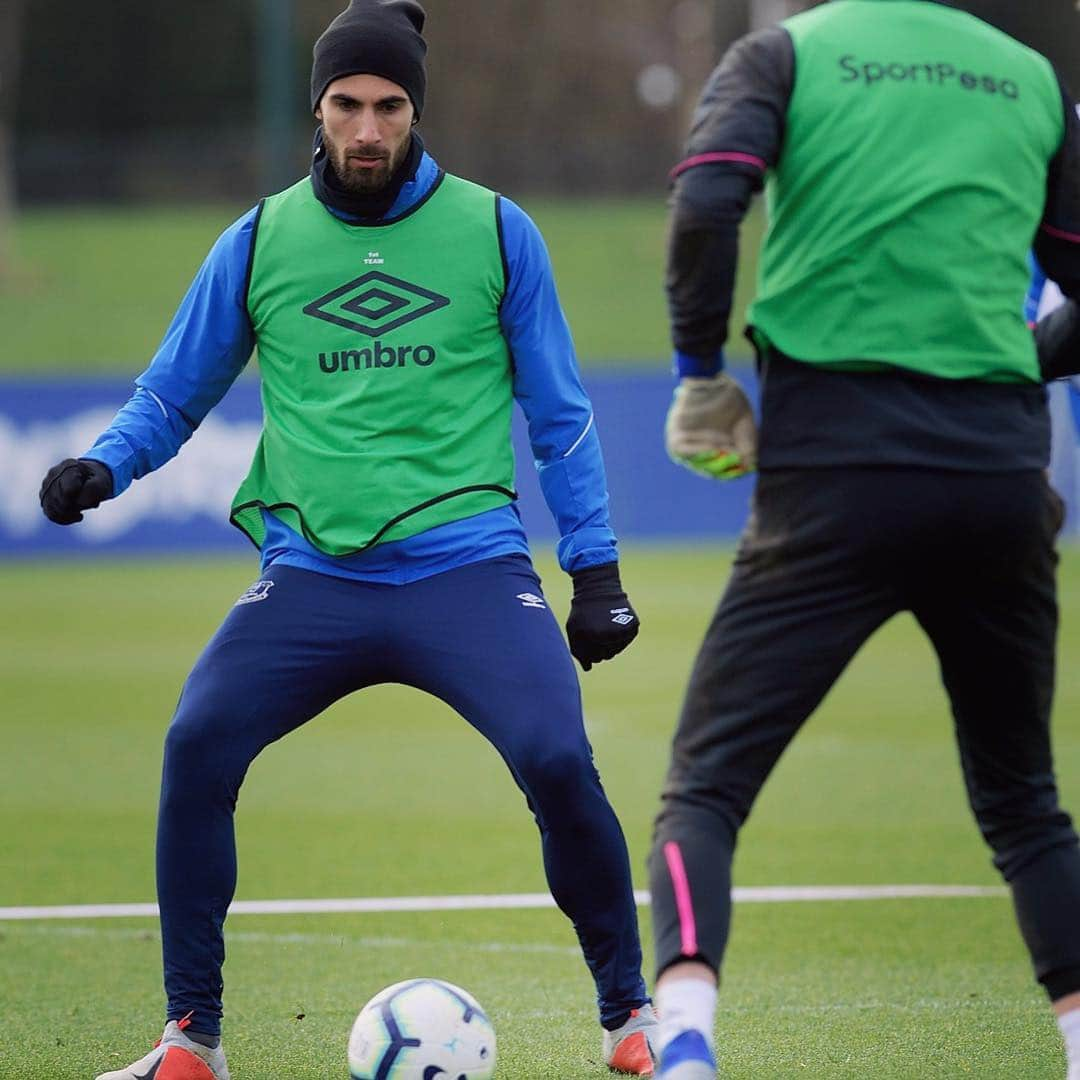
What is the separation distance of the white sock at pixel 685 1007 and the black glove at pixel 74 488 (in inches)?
72.8

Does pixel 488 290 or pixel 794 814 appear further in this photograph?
pixel 794 814

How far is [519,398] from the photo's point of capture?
5207 millimetres

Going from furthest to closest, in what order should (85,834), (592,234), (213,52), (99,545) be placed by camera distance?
1. (213,52)
2. (592,234)
3. (99,545)
4. (85,834)

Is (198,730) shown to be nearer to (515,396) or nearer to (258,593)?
(258,593)

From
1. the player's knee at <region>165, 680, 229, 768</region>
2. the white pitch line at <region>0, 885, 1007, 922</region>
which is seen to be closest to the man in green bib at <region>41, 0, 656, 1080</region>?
the player's knee at <region>165, 680, 229, 768</region>

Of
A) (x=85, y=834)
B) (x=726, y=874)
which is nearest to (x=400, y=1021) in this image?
(x=726, y=874)

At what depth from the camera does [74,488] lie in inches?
197

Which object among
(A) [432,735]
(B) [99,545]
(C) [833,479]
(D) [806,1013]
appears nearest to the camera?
(C) [833,479]

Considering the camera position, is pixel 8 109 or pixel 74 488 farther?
pixel 8 109

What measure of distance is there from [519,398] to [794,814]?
13.4 ft

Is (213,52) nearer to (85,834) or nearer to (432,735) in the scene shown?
(432,735)

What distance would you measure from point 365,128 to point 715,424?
4.34 ft

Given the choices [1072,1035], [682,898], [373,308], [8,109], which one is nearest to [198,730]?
[373,308]

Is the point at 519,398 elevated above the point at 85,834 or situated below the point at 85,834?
above
